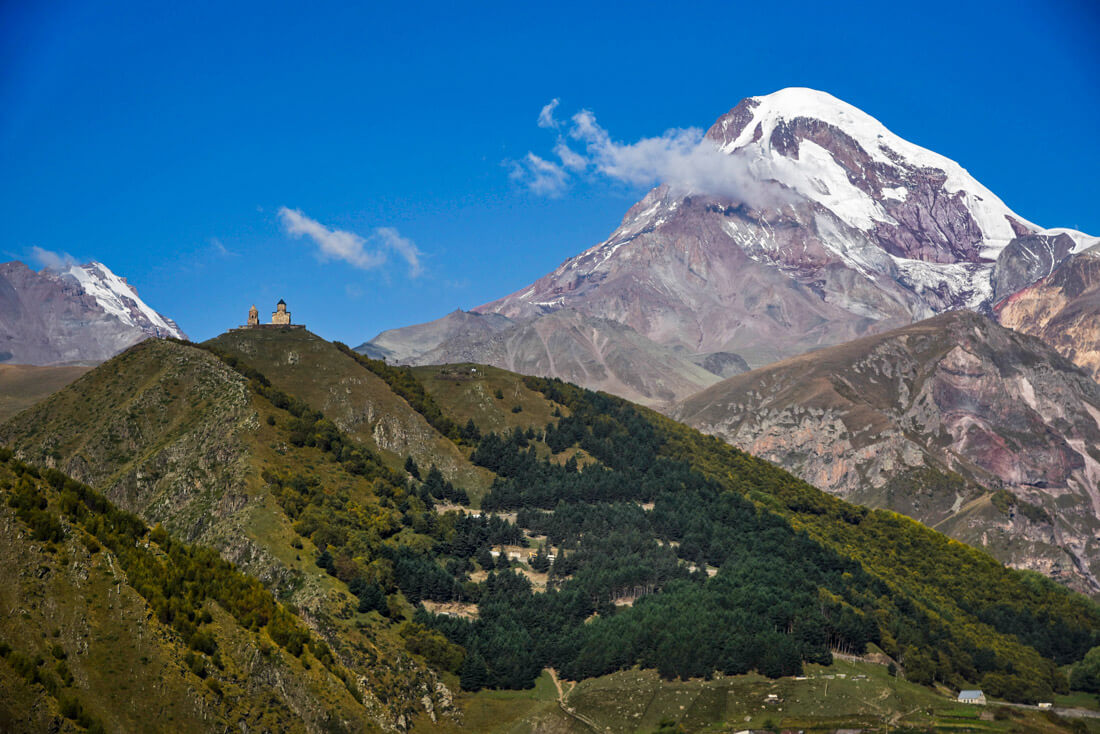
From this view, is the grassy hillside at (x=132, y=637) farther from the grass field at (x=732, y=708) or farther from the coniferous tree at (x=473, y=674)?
the grass field at (x=732, y=708)

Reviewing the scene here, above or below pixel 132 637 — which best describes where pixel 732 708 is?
below

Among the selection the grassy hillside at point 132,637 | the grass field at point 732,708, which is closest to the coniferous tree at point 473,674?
the grass field at point 732,708

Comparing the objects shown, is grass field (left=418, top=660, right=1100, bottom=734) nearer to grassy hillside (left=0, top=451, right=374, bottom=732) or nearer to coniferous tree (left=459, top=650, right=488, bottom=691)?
coniferous tree (left=459, top=650, right=488, bottom=691)

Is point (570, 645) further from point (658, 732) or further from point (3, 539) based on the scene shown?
point (3, 539)

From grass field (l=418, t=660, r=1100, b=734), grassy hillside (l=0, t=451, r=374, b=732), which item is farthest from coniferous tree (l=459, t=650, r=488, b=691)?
grassy hillside (l=0, t=451, r=374, b=732)

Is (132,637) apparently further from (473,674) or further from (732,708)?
(732,708)

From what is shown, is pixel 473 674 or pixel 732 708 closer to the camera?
pixel 732 708

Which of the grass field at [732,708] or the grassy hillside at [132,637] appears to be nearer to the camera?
the grassy hillside at [132,637]

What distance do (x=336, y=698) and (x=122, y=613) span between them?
28.7 m

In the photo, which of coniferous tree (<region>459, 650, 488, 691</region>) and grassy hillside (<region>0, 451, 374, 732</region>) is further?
coniferous tree (<region>459, 650, 488, 691</region>)

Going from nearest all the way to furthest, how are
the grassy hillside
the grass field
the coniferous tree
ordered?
the grassy hillside → the grass field → the coniferous tree

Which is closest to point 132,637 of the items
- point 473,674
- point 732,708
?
point 473,674

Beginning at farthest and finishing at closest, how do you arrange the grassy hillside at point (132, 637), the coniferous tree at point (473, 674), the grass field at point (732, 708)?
the coniferous tree at point (473, 674) < the grass field at point (732, 708) < the grassy hillside at point (132, 637)

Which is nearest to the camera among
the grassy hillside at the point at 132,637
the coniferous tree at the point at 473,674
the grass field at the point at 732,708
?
the grassy hillside at the point at 132,637
